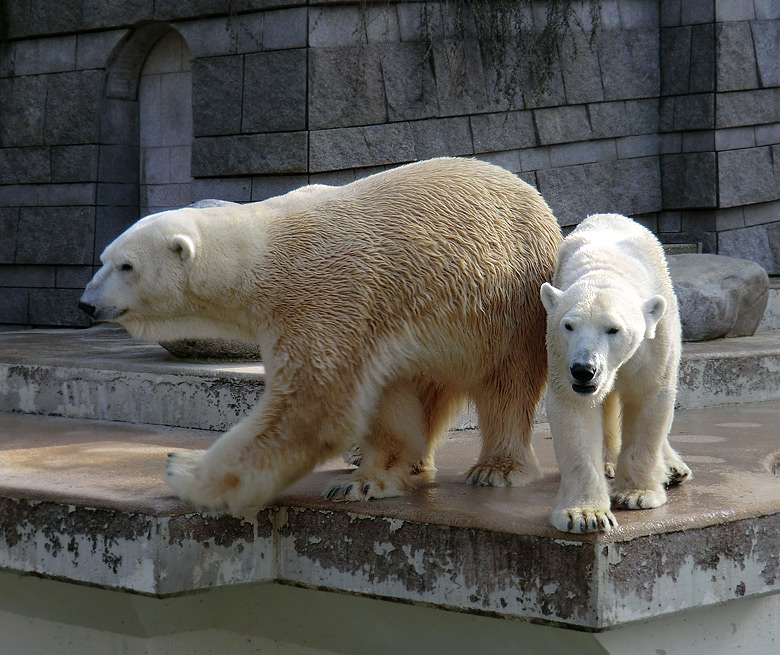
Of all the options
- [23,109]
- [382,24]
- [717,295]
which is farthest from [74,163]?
[717,295]

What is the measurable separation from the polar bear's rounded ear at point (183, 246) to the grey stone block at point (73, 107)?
491cm

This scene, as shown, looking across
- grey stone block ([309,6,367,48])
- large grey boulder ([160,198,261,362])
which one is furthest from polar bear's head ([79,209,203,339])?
grey stone block ([309,6,367,48])

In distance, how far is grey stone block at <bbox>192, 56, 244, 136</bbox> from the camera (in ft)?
21.3

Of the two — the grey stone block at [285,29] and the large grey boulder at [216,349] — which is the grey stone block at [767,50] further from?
the large grey boulder at [216,349]

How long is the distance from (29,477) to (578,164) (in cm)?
538

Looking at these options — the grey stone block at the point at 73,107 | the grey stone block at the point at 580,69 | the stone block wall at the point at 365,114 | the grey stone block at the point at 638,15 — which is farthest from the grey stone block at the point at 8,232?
the grey stone block at the point at 638,15

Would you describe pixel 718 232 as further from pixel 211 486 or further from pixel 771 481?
pixel 211 486

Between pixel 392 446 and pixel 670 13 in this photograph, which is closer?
pixel 392 446

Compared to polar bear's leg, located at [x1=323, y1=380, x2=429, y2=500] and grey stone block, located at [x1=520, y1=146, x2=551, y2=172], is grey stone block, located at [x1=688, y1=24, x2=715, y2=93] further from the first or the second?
polar bear's leg, located at [x1=323, y1=380, x2=429, y2=500]

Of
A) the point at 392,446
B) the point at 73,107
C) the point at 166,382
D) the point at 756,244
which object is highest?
the point at 73,107

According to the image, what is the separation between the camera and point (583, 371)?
2.16 meters

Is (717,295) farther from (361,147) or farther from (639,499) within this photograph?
(639,499)

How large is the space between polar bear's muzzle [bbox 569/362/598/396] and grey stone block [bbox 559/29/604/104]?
17.7 feet

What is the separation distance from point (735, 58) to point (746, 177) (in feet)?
3.15
